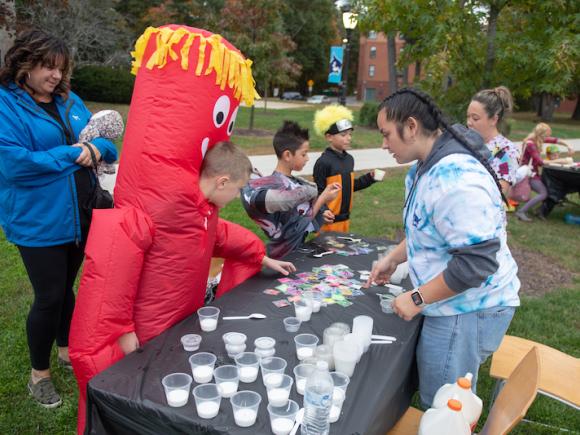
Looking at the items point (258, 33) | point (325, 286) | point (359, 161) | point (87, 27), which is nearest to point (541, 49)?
point (325, 286)

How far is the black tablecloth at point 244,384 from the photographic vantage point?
5.39ft

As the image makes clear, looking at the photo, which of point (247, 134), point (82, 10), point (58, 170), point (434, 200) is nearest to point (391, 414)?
point (434, 200)

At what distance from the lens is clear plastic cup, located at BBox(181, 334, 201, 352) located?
2031 mm

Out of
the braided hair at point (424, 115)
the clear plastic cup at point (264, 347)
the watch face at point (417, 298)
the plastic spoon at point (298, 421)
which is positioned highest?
the braided hair at point (424, 115)

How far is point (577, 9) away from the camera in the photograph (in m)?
5.56

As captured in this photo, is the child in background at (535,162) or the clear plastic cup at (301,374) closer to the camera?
the clear plastic cup at (301,374)

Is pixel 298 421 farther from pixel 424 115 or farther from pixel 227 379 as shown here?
pixel 424 115

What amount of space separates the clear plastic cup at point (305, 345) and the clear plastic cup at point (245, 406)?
0.35 metres

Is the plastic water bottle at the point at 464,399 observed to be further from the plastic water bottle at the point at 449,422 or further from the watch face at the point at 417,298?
the watch face at the point at 417,298

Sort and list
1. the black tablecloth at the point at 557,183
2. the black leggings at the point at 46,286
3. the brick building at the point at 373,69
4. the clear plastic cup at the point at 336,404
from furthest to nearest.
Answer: the brick building at the point at 373,69 < the black tablecloth at the point at 557,183 < the black leggings at the point at 46,286 < the clear plastic cup at the point at 336,404

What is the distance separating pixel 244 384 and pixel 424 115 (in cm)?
127

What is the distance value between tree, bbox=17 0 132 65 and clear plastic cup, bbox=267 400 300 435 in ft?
54.0

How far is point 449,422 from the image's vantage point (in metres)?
1.59

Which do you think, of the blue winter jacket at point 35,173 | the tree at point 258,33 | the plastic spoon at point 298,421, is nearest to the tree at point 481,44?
the blue winter jacket at point 35,173
